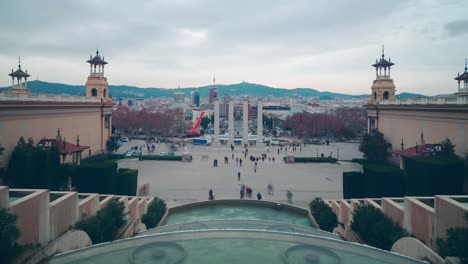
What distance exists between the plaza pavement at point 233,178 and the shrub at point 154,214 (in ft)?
9.22

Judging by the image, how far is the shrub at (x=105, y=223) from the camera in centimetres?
1022

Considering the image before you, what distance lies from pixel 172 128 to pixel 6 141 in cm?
4697

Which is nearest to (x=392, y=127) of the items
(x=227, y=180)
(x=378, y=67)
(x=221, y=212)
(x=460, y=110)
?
(x=378, y=67)

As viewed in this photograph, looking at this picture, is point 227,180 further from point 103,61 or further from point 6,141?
point 103,61

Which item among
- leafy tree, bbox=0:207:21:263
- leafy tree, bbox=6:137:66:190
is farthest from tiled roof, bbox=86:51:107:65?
leafy tree, bbox=0:207:21:263

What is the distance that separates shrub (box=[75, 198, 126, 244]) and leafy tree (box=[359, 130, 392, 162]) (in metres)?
27.3

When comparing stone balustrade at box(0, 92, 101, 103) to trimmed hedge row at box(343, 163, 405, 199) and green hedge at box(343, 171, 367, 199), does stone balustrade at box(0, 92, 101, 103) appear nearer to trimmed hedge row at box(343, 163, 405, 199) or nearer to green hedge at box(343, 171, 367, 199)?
green hedge at box(343, 171, 367, 199)

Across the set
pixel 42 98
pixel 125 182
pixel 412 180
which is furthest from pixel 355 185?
pixel 42 98

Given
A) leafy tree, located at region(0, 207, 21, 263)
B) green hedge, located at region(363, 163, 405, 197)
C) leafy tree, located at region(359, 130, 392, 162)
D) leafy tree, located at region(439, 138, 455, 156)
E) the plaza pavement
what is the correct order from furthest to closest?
1. leafy tree, located at region(359, 130, 392, 162)
2. leafy tree, located at region(439, 138, 455, 156)
3. the plaza pavement
4. green hedge, located at region(363, 163, 405, 197)
5. leafy tree, located at region(0, 207, 21, 263)

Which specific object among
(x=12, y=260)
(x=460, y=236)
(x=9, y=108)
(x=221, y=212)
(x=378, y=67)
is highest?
(x=378, y=67)

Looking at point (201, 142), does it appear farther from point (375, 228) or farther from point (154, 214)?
point (375, 228)

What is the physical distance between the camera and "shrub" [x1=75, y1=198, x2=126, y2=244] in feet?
33.5

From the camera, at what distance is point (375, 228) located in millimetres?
10672

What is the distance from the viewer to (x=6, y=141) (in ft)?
66.2
